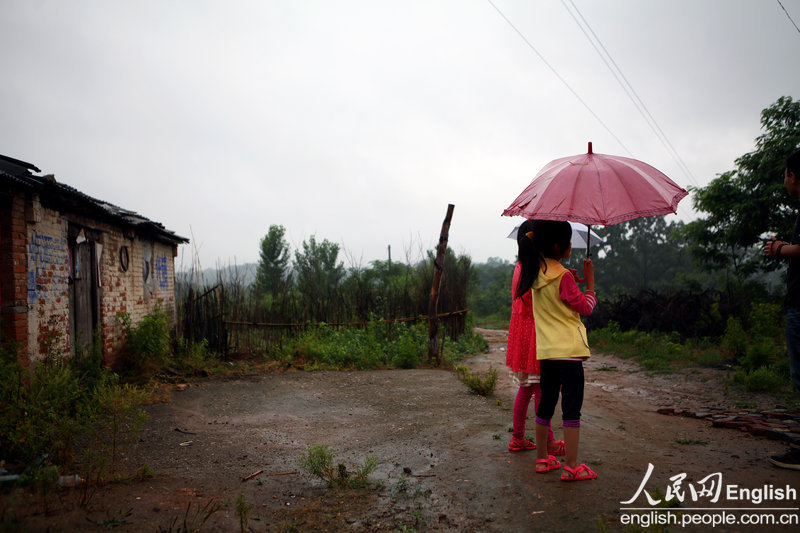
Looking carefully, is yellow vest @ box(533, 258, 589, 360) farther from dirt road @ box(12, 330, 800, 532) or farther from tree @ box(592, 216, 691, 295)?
tree @ box(592, 216, 691, 295)

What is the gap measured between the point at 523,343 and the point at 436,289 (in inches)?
186

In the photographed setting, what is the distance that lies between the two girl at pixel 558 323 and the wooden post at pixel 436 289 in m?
4.94

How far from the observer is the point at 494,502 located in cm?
263

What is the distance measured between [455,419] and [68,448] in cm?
317

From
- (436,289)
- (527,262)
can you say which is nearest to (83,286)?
(436,289)

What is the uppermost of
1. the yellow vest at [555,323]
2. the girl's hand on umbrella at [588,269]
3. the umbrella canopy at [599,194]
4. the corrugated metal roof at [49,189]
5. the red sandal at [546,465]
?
the corrugated metal roof at [49,189]

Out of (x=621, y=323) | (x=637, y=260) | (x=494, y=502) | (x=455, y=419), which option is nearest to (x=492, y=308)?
(x=637, y=260)

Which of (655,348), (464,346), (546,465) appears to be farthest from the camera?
(464,346)

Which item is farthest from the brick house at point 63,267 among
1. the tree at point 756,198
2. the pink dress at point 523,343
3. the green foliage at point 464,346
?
the tree at point 756,198

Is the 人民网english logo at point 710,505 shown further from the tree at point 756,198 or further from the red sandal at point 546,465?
the tree at point 756,198

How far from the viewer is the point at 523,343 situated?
324 centimetres

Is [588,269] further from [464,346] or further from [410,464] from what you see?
[464,346]

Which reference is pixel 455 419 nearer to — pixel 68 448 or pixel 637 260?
pixel 68 448

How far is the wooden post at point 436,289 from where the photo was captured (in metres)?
7.87
